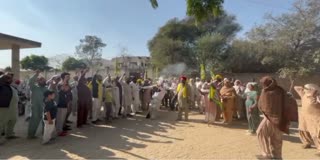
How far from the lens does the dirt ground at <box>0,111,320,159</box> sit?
7.01 metres

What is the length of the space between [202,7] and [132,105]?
8537mm

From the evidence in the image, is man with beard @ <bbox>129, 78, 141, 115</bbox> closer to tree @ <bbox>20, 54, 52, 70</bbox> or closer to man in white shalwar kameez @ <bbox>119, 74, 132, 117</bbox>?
man in white shalwar kameez @ <bbox>119, 74, 132, 117</bbox>

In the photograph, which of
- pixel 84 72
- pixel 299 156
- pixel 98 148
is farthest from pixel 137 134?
pixel 299 156

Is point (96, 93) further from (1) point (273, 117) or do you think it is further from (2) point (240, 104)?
(1) point (273, 117)

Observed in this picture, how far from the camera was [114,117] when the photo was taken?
12047 millimetres

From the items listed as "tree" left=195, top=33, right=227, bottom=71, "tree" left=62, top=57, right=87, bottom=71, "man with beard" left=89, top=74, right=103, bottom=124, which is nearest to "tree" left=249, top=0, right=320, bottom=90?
"tree" left=195, top=33, right=227, bottom=71

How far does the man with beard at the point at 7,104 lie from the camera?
787 cm

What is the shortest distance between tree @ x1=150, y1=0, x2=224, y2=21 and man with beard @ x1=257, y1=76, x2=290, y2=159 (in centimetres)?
184

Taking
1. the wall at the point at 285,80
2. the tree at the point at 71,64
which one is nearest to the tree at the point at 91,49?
the tree at the point at 71,64

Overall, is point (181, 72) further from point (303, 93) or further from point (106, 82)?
point (303, 93)

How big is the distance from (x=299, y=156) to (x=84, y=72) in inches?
251

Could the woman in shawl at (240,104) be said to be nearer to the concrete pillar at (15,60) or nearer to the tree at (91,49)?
the concrete pillar at (15,60)

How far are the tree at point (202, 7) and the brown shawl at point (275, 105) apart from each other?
185 cm

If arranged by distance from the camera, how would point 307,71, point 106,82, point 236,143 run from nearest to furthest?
1. point 236,143
2. point 106,82
3. point 307,71
